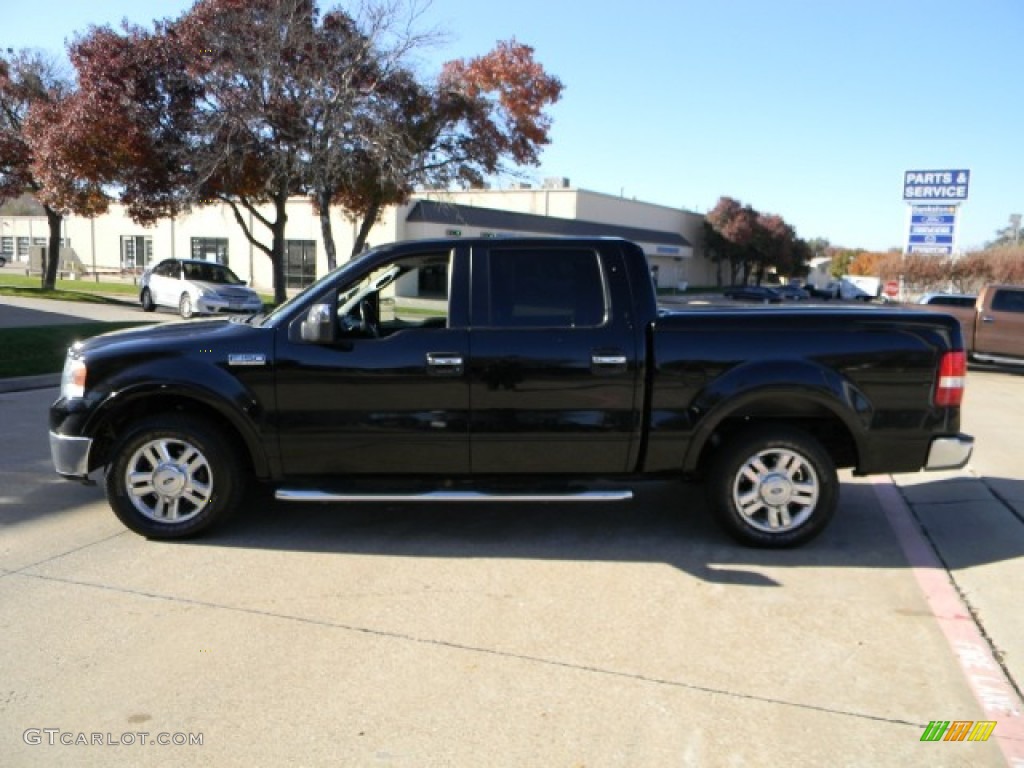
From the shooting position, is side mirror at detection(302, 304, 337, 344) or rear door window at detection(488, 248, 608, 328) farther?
rear door window at detection(488, 248, 608, 328)

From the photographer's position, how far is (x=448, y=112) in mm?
20641

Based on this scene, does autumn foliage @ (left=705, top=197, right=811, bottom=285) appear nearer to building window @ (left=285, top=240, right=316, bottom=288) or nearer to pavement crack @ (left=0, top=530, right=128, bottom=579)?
building window @ (left=285, top=240, right=316, bottom=288)

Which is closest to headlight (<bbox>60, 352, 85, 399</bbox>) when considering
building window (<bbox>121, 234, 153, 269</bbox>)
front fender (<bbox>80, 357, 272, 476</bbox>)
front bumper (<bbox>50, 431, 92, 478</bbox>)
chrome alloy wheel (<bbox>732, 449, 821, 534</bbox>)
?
front fender (<bbox>80, 357, 272, 476</bbox>)

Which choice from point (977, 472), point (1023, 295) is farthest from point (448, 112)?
point (977, 472)

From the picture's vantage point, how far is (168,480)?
5.14 metres

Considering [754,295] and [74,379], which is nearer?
[74,379]

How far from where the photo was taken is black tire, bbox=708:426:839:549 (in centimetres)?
511

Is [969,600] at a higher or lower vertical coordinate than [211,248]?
lower

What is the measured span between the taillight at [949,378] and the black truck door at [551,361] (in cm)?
191

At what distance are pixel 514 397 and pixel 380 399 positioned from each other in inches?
32.5

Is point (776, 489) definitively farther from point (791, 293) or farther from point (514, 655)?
point (791, 293)

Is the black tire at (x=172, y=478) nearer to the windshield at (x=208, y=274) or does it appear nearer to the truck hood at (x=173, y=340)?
the truck hood at (x=173, y=340)

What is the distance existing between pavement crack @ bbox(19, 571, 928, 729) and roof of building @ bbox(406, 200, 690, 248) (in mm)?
26717

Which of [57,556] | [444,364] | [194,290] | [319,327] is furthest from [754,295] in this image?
[57,556]
